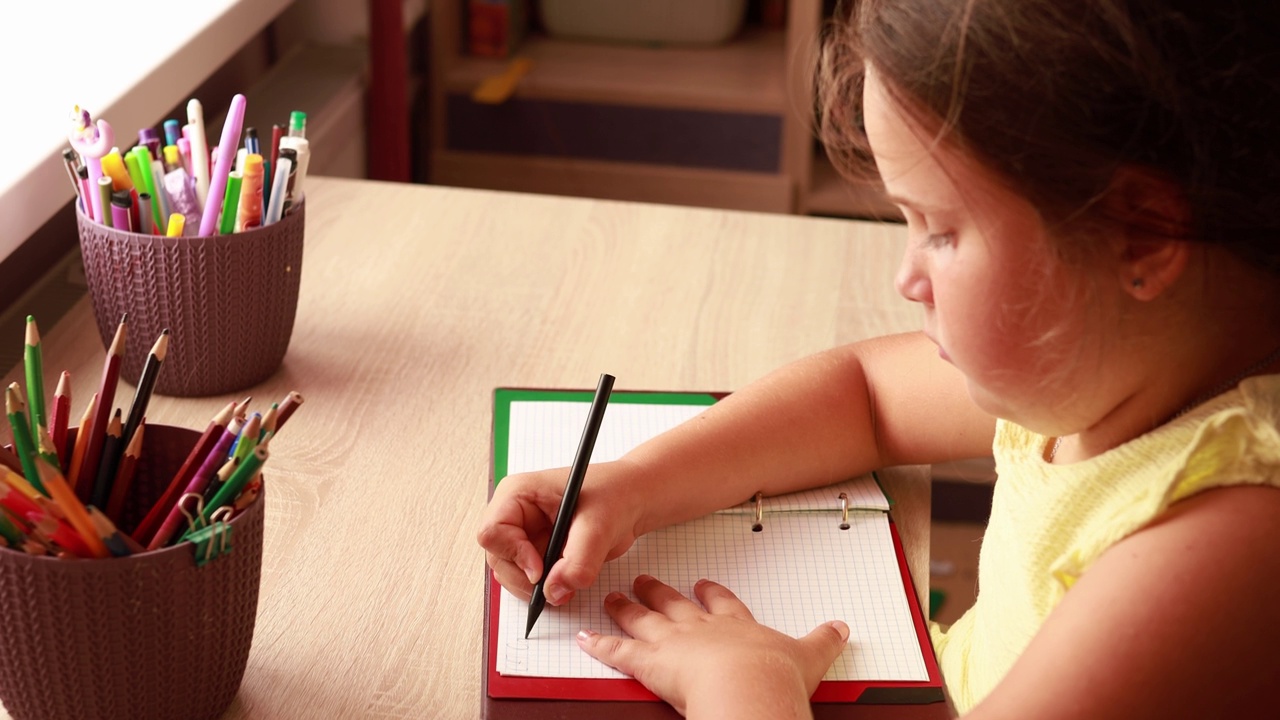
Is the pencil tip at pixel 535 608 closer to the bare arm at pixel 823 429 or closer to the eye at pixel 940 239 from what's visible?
Result: the bare arm at pixel 823 429

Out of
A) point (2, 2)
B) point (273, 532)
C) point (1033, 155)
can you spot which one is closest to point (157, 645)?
point (273, 532)

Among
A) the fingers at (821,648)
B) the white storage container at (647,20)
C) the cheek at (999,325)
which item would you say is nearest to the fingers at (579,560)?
the fingers at (821,648)

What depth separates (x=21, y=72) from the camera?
3.40ft

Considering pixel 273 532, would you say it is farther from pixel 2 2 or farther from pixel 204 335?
pixel 2 2

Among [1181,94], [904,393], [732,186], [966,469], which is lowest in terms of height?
[732,186]

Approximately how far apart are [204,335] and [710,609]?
37 cm

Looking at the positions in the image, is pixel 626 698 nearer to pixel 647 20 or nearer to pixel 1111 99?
pixel 1111 99

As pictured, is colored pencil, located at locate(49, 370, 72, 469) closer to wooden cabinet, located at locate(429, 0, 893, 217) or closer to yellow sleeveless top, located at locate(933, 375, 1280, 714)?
yellow sleeveless top, located at locate(933, 375, 1280, 714)

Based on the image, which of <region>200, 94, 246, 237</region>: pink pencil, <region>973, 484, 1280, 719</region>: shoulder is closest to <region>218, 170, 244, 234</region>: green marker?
<region>200, 94, 246, 237</region>: pink pencil

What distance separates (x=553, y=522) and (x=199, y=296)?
274 mm

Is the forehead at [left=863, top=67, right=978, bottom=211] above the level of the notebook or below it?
above

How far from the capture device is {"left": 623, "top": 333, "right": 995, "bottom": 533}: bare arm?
78 cm

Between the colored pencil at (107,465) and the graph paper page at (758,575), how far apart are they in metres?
0.20

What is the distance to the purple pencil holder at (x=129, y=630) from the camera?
1.81 ft
